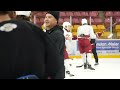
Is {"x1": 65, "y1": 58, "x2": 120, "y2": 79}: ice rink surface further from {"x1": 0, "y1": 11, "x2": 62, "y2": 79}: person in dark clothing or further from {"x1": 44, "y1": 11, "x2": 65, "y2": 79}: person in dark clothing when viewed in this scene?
{"x1": 0, "y1": 11, "x2": 62, "y2": 79}: person in dark clothing

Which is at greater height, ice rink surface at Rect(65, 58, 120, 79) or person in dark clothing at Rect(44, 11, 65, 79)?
person in dark clothing at Rect(44, 11, 65, 79)

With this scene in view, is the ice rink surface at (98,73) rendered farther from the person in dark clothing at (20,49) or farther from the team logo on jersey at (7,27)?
the team logo on jersey at (7,27)

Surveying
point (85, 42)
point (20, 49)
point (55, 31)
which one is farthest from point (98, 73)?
point (20, 49)

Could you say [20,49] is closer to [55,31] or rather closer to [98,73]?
[55,31]

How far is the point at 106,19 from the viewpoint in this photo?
16016 millimetres

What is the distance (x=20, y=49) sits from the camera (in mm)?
2008

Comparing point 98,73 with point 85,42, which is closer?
point 98,73

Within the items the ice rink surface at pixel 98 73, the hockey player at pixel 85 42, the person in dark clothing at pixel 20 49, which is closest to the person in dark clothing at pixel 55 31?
the person in dark clothing at pixel 20 49

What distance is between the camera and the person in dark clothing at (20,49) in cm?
199

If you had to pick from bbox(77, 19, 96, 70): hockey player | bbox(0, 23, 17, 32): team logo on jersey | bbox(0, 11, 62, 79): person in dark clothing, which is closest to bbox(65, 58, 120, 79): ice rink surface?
bbox(77, 19, 96, 70): hockey player

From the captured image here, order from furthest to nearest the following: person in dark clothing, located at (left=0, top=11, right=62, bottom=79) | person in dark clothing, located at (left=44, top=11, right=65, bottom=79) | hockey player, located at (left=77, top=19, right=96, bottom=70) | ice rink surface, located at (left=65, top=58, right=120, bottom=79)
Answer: hockey player, located at (left=77, top=19, right=96, bottom=70) → ice rink surface, located at (left=65, top=58, right=120, bottom=79) → person in dark clothing, located at (left=44, top=11, right=65, bottom=79) → person in dark clothing, located at (left=0, top=11, right=62, bottom=79)

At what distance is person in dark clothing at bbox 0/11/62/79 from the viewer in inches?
78.2
